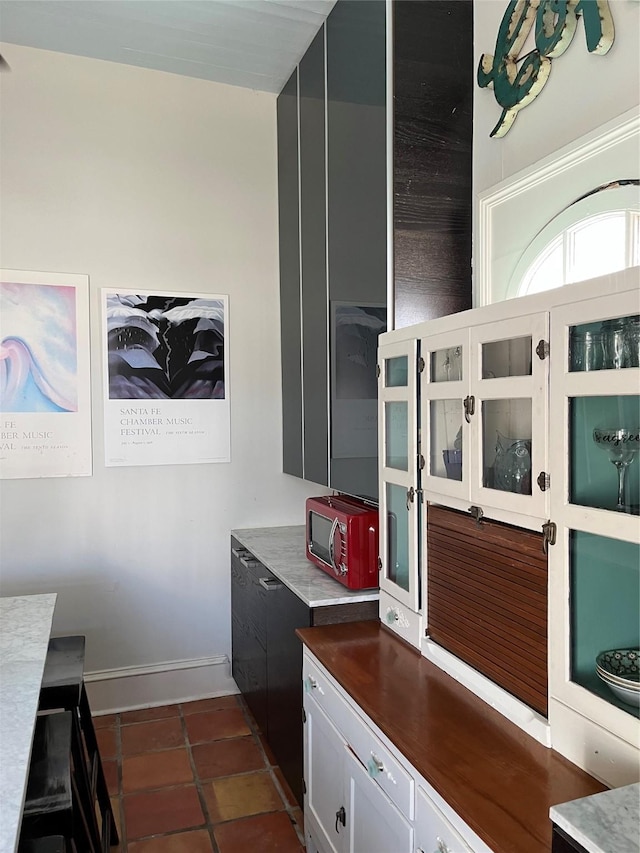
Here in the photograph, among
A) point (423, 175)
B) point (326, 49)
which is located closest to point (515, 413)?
point (423, 175)

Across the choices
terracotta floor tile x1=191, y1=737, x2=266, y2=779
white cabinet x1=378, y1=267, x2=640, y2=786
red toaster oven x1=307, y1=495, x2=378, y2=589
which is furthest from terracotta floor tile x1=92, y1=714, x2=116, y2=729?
white cabinet x1=378, y1=267, x2=640, y2=786

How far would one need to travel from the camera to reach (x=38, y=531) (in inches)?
116

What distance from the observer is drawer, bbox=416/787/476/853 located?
1.16 metres

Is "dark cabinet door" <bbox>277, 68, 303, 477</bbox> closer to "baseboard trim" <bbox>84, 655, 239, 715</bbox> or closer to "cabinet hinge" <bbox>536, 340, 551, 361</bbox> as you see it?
"baseboard trim" <bbox>84, 655, 239, 715</bbox>

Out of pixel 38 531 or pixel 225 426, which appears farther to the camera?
pixel 225 426

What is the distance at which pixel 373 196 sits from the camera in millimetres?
2207

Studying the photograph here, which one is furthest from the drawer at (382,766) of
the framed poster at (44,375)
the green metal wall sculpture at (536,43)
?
the framed poster at (44,375)

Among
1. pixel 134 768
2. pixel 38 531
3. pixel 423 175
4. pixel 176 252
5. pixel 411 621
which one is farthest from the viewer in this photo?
pixel 176 252

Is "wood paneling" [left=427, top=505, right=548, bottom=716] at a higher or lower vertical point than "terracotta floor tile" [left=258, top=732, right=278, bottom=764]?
higher

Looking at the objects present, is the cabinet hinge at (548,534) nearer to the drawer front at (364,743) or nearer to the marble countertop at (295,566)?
the drawer front at (364,743)

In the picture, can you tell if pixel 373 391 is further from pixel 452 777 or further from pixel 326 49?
pixel 326 49

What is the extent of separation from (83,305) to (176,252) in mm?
538

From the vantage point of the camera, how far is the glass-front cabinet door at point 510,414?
132cm

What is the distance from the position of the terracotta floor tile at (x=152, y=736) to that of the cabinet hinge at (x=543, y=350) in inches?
95.8
